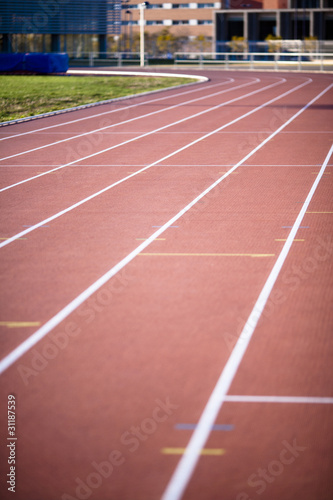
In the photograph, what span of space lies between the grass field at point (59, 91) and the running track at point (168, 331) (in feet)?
44.1

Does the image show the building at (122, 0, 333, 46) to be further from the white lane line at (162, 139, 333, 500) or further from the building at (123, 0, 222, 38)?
the white lane line at (162, 139, 333, 500)

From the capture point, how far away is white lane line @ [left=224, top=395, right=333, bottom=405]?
16.4 feet

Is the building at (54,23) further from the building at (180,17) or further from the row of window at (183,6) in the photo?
the building at (180,17)

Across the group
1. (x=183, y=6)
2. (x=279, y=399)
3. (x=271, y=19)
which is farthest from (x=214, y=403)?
(x=183, y=6)

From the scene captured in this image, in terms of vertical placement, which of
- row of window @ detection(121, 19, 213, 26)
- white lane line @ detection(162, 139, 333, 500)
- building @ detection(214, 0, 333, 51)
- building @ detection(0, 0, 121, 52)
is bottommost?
white lane line @ detection(162, 139, 333, 500)

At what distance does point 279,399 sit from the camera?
5035 millimetres

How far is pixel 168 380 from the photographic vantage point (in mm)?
5348

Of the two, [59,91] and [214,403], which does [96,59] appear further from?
[214,403]

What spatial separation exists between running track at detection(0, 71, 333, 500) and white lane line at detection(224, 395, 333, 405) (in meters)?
0.02

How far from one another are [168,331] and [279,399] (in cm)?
146

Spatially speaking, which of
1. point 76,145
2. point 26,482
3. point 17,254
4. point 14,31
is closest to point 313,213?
point 17,254

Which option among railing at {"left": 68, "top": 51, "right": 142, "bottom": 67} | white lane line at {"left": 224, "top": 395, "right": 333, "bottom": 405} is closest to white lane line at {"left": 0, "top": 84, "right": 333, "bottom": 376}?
white lane line at {"left": 224, "top": 395, "right": 333, "bottom": 405}

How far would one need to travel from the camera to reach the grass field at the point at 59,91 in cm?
2731

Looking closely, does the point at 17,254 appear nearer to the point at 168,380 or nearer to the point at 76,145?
the point at 168,380
